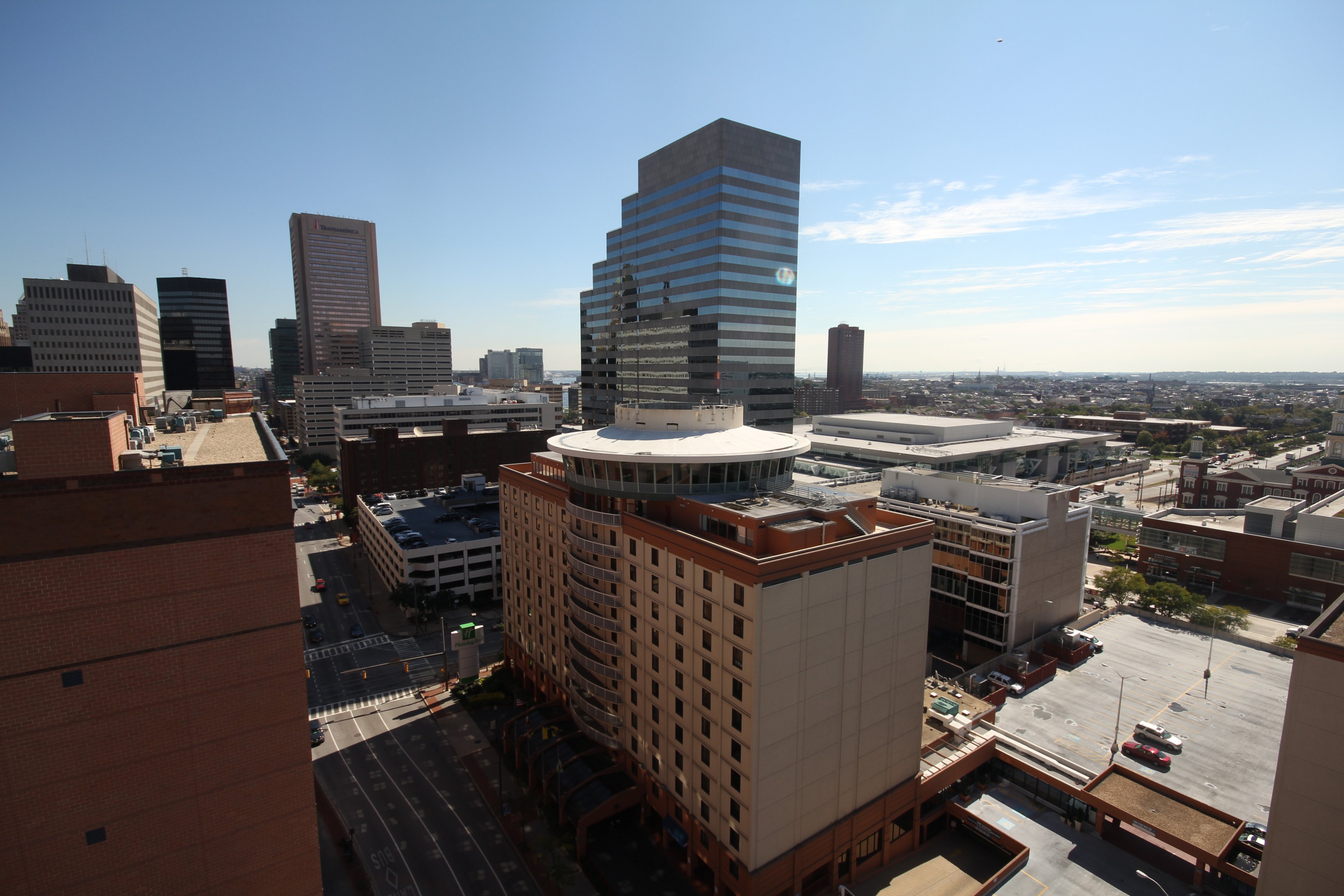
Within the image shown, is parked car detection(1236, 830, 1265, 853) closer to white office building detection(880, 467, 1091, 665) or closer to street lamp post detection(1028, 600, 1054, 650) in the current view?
white office building detection(880, 467, 1091, 665)

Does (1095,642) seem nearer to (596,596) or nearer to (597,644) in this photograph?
(597,644)

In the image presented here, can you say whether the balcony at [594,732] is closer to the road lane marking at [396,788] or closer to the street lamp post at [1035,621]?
the road lane marking at [396,788]

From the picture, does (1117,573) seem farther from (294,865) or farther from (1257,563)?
(294,865)

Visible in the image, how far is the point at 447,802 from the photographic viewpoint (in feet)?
171

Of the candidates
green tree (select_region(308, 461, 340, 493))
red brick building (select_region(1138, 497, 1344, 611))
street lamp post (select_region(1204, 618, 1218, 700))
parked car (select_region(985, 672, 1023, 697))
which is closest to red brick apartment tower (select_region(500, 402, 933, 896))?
parked car (select_region(985, 672, 1023, 697))

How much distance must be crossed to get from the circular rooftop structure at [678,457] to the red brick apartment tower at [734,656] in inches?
7.1

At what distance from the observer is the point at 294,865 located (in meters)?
28.1

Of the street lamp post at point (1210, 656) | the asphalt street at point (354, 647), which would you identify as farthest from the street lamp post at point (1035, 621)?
the asphalt street at point (354, 647)

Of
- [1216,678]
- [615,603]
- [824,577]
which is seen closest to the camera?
[824,577]

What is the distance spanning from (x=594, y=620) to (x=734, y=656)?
17.6 metres

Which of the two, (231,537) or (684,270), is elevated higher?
(684,270)

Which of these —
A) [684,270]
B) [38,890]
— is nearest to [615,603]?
[38,890]

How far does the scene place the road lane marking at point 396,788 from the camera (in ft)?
145

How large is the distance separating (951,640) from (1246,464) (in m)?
178
